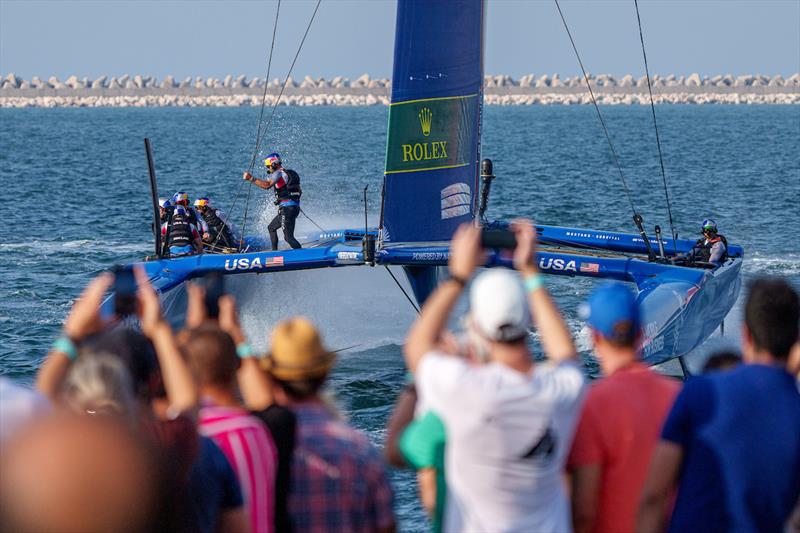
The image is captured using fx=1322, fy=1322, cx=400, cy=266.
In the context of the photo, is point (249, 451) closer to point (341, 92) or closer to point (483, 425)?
point (483, 425)

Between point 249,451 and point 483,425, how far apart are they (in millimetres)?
627

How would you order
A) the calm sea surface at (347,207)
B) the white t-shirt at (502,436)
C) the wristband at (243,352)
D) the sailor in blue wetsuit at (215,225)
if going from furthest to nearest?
the sailor in blue wetsuit at (215,225) < the calm sea surface at (347,207) < the wristband at (243,352) < the white t-shirt at (502,436)

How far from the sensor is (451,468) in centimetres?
345

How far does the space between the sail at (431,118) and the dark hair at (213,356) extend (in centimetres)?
789

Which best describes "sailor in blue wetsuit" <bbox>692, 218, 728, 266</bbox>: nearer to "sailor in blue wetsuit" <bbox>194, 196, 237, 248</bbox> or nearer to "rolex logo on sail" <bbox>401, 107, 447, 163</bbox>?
"rolex logo on sail" <bbox>401, 107, 447, 163</bbox>

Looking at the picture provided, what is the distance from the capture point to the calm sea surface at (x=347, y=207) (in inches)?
517

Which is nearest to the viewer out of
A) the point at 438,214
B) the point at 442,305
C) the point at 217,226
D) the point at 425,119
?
the point at 442,305

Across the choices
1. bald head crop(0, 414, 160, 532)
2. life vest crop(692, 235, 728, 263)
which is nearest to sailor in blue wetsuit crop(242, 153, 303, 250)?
life vest crop(692, 235, 728, 263)

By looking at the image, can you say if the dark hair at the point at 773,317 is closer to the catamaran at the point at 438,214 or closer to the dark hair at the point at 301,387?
the dark hair at the point at 301,387

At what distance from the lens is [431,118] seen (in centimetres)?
1180

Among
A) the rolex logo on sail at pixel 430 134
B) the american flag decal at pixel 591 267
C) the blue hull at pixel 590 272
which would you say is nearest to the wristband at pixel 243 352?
the blue hull at pixel 590 272

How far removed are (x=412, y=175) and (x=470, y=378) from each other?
850 centimetres

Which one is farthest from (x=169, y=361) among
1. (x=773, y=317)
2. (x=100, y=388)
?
(x=773, y=317)

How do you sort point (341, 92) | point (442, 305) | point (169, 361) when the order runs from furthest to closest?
point (341, 92)
point (169, 361)
point (442, 305)
